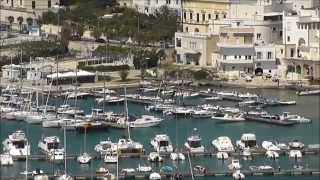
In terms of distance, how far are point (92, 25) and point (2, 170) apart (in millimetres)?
11814

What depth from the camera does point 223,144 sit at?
60.7 ft

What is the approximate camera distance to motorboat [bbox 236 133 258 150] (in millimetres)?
18686

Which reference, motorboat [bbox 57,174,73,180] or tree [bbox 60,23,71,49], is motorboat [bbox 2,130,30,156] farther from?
tree [bbox 60,23,71,49]

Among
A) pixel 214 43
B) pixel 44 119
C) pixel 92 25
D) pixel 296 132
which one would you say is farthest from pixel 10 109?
pixel 92 25

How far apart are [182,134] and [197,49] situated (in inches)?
256

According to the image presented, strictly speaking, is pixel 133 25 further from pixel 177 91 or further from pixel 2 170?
pixel 2 170

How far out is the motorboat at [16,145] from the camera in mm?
18078

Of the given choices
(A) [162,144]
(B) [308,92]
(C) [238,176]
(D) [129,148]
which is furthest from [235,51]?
(C) [238,176]

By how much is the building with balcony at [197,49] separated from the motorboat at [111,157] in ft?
26.6

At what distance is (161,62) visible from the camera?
26109 mm

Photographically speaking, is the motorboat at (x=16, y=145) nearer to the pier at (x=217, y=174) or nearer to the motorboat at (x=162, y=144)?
the pier at (x=217, y=174)

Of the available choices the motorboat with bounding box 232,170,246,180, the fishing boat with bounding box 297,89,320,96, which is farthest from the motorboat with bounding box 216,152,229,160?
the fishing boat with bounding box 297,89,320,96

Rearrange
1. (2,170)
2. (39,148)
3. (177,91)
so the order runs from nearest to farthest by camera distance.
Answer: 1. (2,170)
2. (39,148)
3. (177,91)

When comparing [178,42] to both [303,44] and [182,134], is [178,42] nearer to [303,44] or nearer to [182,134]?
[303,44]
